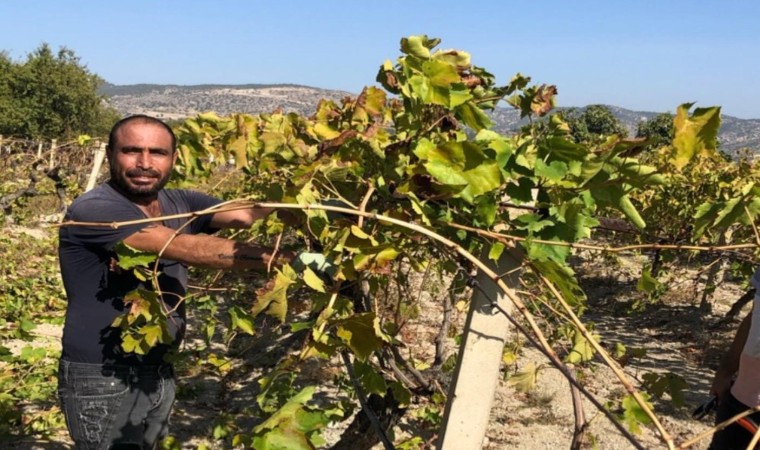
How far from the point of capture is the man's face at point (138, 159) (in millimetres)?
2053

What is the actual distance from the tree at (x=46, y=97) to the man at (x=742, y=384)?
36915 mm

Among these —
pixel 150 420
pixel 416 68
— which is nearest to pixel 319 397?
pixel 150 420

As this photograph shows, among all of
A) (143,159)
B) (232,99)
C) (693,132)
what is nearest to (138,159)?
(143,159)

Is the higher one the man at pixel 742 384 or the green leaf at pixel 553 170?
the green leaf at pixel 553 170

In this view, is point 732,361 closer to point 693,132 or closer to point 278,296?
point 693,132

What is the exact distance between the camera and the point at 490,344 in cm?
127

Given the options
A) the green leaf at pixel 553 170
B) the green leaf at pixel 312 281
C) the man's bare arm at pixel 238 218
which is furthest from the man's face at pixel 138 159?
the green leaf at pixel 553 170

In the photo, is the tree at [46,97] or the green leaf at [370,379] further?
the tree at [46,97]

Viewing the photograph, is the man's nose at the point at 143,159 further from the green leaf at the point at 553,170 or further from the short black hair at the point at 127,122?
the green leaf at the point at 553,170

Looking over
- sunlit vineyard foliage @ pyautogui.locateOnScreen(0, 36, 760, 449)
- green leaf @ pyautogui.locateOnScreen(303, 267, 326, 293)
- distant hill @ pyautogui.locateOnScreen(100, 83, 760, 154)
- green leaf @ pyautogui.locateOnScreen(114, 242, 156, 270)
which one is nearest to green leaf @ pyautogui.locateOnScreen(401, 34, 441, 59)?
sunlit vineyard foliage @ pyautogui.locateOnScreen(0, 36, 760, 449)

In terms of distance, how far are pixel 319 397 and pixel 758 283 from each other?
3.56 metres

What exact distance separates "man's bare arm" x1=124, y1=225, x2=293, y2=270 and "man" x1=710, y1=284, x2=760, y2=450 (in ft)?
5.74

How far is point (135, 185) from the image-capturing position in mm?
2061

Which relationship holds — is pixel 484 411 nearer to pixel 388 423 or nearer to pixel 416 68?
pixel 416 68
